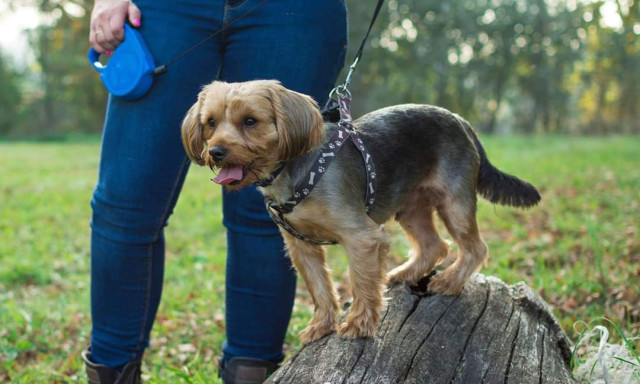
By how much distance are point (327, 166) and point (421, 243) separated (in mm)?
1154

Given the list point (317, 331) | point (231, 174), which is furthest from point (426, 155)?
point (231, 174)

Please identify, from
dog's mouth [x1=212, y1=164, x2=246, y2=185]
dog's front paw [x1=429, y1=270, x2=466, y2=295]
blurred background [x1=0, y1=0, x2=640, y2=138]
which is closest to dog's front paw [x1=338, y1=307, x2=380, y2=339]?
dog's front paw [x1=429, y1=270, x2=466, y2=295]

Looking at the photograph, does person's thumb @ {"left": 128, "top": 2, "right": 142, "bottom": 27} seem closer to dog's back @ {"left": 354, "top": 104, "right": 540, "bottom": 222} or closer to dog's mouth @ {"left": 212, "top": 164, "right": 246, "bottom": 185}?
dog's mouth @ {"left": 212, "top": 164, "right": 246, "bottom": 185}

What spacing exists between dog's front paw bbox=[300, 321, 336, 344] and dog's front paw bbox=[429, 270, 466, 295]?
2.20 feet

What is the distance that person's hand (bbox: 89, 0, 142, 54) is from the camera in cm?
285

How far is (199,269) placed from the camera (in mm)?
6371

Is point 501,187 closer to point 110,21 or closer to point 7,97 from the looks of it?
point 110,21

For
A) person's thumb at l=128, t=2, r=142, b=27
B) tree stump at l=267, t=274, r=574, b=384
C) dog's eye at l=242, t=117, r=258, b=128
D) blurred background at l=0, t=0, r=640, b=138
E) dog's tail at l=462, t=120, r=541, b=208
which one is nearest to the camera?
tree stump at l=267, t=274, r=574, b=384

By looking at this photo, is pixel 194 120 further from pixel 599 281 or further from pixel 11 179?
pixel 11 179

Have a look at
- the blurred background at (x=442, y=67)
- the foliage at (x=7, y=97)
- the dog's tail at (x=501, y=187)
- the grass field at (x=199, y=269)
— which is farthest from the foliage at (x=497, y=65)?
the dog's tail at (x=501, y=187)

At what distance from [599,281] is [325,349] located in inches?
115

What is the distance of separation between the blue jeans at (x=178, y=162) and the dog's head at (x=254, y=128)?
26cm

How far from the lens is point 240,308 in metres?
3.18

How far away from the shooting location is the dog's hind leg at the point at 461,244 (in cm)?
338
